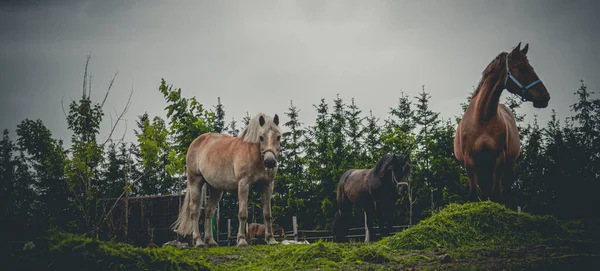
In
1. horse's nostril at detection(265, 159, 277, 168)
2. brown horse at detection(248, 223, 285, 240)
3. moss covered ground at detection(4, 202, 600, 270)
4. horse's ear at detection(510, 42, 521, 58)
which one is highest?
horse's ear at detection(510, 42, 521, 58)

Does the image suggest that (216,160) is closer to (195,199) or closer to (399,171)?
(195,199)

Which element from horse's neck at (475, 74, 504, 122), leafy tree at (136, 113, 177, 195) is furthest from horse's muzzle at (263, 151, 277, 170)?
horse's neck at (475, 74, 504, 122)

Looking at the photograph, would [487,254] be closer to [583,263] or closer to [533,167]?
[583,263]

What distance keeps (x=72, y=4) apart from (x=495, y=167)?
64.7ft

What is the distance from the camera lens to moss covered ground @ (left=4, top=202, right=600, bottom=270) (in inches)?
103

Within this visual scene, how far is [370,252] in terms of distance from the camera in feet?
12.0

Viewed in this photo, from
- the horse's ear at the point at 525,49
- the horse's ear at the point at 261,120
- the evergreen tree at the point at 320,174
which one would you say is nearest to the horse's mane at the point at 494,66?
the horse's ear at the point at 525,49

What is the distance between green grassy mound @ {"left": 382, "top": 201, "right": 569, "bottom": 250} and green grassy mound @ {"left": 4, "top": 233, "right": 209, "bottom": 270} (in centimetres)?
283

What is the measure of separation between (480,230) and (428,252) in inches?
40.1

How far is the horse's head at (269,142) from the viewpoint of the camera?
21.5 ft

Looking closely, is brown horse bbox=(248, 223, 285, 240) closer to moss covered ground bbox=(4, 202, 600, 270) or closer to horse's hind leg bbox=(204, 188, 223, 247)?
horse's hind leg bbox=(204, 188, 223, 247)

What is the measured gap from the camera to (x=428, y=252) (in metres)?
4.03

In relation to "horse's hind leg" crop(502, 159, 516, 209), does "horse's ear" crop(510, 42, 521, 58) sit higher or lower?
higher

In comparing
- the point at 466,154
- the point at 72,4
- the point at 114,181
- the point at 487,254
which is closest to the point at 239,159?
the point at 466,154
